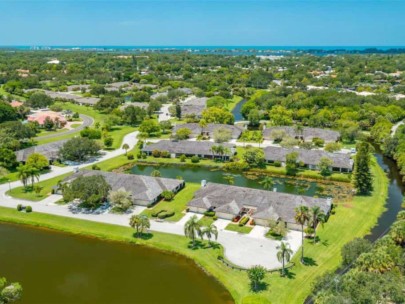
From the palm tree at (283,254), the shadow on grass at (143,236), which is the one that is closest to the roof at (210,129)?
the shadow on grass at (143,236)

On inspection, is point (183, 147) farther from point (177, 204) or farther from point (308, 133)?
point (308, 133)

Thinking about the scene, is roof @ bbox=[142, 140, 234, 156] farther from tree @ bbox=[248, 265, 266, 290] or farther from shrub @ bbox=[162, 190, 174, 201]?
tree @ bbox=[248, 265, 266, 290]

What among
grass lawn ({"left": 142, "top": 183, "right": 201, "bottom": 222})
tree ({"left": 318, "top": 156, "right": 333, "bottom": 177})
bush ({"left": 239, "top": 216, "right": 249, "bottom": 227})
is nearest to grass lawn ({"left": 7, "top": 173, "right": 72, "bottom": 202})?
grass lawn ({"left": 142, "top": 183, "right": 201, "bottom": 222})

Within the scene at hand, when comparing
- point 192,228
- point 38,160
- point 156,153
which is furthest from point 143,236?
point 156,153

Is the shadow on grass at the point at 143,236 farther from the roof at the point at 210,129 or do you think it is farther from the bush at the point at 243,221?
the roof at the point at 210,129

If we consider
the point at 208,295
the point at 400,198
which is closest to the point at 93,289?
the point at 208,295
